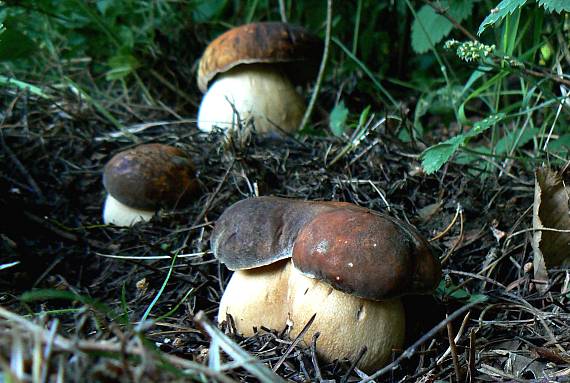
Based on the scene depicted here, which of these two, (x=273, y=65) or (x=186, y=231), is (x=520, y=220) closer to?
(x=186, y=231)

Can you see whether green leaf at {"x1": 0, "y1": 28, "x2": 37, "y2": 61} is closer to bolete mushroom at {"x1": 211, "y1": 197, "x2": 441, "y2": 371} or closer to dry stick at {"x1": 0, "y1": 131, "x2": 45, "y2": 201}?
dry stick at {"x1": 0, "y1": 131, "x2": 45, "y2": 201}

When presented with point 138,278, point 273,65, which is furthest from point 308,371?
point 273,65

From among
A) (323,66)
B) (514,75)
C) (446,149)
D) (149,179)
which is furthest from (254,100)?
(446,149)

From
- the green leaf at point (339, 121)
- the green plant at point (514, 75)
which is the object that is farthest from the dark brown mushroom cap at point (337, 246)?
the green leaf at point (339, 121)

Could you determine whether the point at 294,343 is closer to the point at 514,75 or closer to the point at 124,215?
the point at 124,215

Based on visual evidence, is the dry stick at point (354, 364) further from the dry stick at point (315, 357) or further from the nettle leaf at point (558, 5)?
the nettle leaf at point (558, 5)

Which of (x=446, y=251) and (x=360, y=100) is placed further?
(x=360, y=100)
